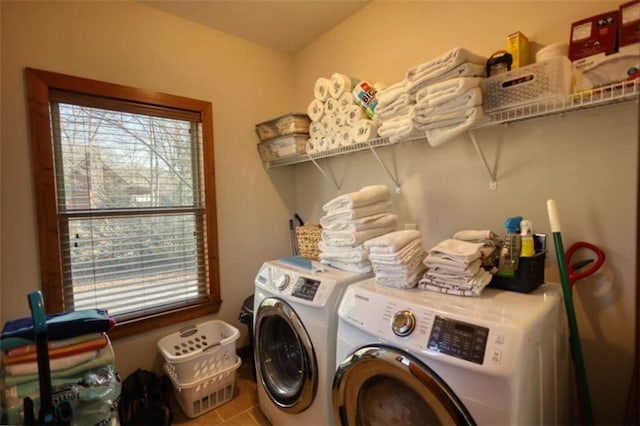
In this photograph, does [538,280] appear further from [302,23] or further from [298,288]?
[302,23]

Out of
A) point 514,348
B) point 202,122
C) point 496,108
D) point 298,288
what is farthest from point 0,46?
point 514,348

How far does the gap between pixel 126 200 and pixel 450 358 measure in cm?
202

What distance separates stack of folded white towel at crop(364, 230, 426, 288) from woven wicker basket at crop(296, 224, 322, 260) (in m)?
0.73

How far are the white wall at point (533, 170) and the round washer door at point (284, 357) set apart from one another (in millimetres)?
910

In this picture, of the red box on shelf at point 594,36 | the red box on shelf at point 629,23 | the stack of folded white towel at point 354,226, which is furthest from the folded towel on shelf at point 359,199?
the red box on shelf at point 629,23

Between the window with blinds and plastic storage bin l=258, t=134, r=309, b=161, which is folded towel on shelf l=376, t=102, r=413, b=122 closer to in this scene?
plastic storage bin l=258, t=134, r=309, b=161

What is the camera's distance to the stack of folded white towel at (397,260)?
4.09ft

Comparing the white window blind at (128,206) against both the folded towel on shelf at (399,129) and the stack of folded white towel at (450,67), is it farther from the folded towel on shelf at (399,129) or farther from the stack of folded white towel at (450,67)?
the stack of folded white towel at (450,67)

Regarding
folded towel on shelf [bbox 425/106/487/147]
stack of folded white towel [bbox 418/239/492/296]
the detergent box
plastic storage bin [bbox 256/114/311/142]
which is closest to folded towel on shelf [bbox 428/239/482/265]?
stack of folded white towel [bbox 418/239/492/296]

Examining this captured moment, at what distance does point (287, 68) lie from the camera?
2756 millimetres

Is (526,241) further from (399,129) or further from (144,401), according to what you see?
(144,401)

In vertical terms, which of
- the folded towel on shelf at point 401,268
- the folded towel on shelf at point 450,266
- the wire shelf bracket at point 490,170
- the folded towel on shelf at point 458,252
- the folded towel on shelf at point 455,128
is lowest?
the folded towel on shelf at point 401,268

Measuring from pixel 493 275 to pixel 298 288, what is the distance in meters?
0.84

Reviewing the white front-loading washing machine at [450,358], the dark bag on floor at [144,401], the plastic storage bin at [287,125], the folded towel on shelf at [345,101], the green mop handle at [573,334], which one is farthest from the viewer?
the plastic storage bin at [287,125]
